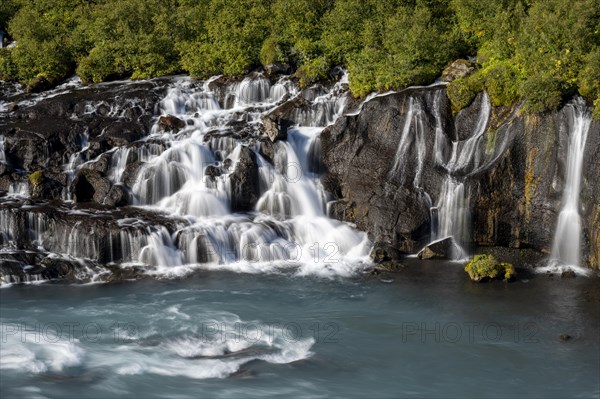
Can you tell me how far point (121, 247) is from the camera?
24.0m

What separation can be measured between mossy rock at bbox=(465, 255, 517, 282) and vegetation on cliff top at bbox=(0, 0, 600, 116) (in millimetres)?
6119

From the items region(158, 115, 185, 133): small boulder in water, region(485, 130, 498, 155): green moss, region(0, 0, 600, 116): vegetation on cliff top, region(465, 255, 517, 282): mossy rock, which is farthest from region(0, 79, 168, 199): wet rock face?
region(465, 255, 517, 282): mossy rock

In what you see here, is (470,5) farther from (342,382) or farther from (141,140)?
(342,382)

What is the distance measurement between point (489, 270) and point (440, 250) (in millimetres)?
2786

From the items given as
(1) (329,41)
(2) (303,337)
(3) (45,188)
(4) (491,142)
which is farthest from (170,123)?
(2) (303,337)

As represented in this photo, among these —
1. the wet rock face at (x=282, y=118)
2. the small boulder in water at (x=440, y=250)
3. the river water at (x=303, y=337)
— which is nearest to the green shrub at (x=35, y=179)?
the river water at (x=303, y=337)

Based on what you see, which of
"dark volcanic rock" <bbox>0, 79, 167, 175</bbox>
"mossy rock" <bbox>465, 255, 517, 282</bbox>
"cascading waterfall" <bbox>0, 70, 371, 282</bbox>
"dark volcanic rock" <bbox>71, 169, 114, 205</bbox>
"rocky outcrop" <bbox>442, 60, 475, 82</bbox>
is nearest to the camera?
"mossy rock" <bbox>465, 255, 517, 282</bbox>

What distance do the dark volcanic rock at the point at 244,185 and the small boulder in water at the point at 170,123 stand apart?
15.8ft

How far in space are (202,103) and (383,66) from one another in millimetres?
9541

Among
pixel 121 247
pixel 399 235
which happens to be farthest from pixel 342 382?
pixel 121 247

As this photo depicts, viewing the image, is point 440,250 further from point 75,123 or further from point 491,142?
point 75,123

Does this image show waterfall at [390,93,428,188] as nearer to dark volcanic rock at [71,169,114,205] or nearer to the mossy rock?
the mossy rock

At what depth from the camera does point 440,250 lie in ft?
80.0

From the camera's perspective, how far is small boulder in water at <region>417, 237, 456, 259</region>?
24.3 meters
